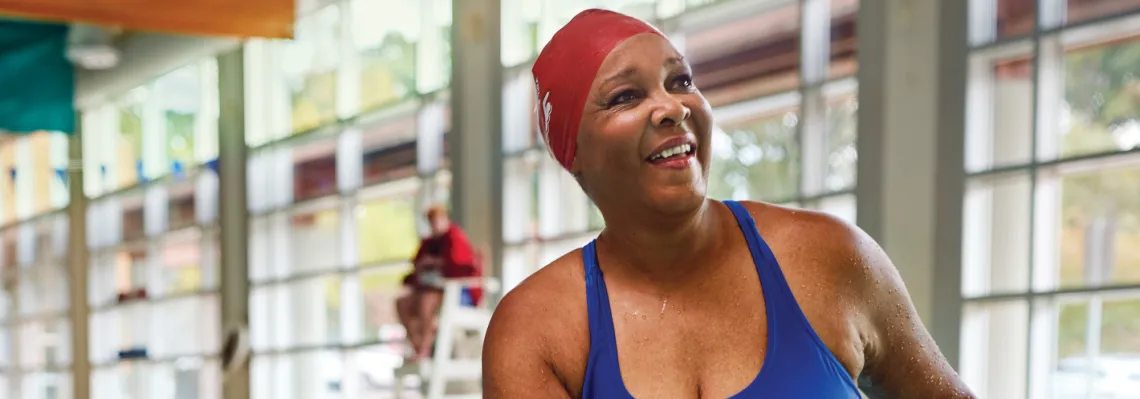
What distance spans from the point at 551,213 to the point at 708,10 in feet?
3.77

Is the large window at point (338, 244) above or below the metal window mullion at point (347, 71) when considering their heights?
below

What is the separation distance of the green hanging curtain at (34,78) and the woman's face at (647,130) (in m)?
5.23

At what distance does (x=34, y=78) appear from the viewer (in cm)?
Answer: 582

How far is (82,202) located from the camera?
26.2ft

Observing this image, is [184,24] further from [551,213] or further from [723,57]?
[551,213]

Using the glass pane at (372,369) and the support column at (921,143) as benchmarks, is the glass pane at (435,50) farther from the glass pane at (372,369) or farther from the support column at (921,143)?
the support column at (921,143)

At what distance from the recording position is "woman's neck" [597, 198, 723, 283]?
82 centimetres

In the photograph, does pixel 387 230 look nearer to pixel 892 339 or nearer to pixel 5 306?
pixel 892 339

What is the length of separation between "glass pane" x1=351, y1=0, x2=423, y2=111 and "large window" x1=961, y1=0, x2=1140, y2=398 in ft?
9.11

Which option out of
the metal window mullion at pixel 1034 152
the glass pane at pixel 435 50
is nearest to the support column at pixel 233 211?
the glass pane at pixel 435 50

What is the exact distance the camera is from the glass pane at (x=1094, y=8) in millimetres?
1989

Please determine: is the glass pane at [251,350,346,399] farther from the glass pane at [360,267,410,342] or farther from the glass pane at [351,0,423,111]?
the glass pane at [351,0,423,111]

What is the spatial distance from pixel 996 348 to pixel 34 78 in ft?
17.3

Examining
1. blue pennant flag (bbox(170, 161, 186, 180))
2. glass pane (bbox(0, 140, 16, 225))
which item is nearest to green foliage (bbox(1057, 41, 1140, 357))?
blue pennant flag (bbox(170, 161, 186, 180))
